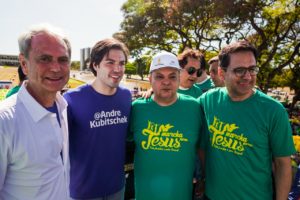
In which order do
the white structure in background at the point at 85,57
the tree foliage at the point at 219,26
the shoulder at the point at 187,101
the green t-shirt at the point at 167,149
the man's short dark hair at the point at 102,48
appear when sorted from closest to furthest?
the green t-shirt at the point at 167,149
the shoulder at the point at 187,101
the man's short dark hair at the point at 102,48
the white structure in background at the point at 85,57
the tree foliage at the point at 219,26

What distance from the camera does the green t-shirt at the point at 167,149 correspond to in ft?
8.63

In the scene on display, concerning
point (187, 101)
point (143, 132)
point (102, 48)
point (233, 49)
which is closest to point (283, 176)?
point (187, 101)

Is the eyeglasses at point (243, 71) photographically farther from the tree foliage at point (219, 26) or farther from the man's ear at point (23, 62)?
the tree foliage at point (219, 26)

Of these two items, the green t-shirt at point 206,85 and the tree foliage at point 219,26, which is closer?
the green t-shirt at point 206,85

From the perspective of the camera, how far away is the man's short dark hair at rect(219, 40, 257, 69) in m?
2.50

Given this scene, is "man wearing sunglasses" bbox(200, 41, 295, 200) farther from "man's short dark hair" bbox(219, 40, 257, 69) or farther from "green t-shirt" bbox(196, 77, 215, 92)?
"green t-shirt" bbox(196, 77, 215, 92)

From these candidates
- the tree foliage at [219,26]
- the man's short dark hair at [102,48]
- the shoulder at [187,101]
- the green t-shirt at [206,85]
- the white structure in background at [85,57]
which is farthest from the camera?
the tree foliage at [219,26]

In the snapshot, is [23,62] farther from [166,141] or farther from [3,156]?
[166,141]

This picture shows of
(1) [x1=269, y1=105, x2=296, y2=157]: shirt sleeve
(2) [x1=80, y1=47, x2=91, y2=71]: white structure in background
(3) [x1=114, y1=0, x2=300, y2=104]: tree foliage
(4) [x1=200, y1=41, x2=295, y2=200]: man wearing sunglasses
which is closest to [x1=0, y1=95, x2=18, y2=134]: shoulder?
(2) [x1=80, y1=47, x2=91, y2=71]: white structure in background

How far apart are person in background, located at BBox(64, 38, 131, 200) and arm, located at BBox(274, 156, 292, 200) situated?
164cm

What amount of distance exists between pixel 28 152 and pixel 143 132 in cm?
126

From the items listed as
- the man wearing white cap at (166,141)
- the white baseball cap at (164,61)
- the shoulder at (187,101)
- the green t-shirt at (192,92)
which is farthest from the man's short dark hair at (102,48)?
the green t-shirt at (192,92)

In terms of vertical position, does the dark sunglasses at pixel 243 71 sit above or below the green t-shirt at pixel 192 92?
above

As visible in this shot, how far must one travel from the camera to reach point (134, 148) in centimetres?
306
